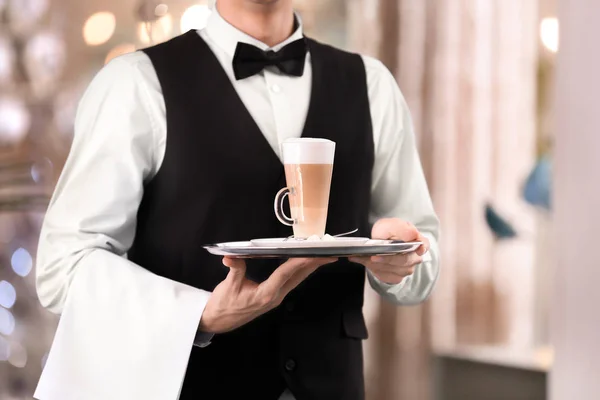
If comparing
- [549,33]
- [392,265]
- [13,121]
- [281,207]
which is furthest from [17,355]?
[549,33]

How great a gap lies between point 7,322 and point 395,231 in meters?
0.98

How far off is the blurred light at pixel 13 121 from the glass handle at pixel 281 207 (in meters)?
0.71

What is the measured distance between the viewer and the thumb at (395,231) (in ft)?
3.96

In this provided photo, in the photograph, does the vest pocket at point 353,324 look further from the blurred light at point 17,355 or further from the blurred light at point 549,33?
the blurred light at point 549,33

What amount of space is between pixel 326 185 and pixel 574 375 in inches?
32.9

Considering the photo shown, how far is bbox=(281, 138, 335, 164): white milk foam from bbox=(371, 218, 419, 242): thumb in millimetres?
127

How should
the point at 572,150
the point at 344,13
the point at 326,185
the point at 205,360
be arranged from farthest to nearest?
the point at 344,13, the point at 572,150, the point at 205,360, the point at 326,185

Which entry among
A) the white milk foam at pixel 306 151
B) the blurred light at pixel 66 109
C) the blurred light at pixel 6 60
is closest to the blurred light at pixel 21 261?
the blurred light at pixel 66 109

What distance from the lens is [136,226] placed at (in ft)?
4.52

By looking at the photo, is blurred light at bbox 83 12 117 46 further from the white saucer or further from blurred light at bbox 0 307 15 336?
the white saucer

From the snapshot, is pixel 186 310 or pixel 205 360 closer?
pixel 186 310

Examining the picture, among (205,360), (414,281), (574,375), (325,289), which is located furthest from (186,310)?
(574,375)

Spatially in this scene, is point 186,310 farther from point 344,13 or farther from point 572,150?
point 344,13

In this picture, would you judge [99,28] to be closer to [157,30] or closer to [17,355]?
[157,30]
